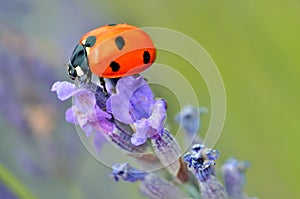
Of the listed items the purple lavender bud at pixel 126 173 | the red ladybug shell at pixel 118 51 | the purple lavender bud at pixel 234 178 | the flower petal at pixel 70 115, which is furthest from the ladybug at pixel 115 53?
the purple lavender bud at pixel 234 178

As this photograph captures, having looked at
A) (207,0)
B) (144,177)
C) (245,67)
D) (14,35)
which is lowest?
(144,177)

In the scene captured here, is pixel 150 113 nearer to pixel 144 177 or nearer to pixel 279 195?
A: pixel 144 177

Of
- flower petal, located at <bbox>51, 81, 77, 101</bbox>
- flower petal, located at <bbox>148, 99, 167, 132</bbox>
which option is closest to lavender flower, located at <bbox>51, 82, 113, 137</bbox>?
flower petal, located at <bbox>51, 81, 77, 101</bbox>

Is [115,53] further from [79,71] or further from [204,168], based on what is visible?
[204,168]

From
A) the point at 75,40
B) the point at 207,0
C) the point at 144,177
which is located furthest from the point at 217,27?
→ the point at 144,177

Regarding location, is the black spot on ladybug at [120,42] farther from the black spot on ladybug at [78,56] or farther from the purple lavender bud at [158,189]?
the purple lavender bud at [158,189]
